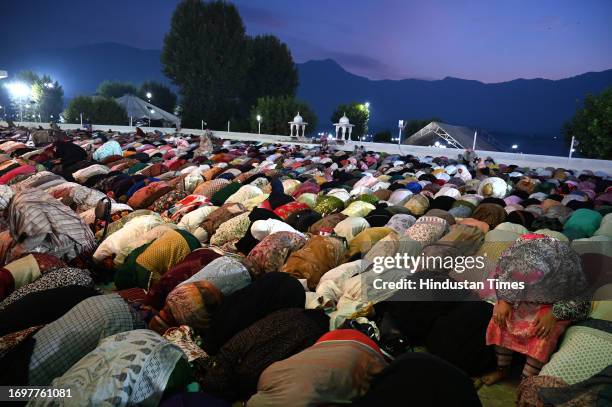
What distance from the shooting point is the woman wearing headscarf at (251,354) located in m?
2.14

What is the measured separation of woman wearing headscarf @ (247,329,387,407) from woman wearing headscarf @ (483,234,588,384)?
2.53ft

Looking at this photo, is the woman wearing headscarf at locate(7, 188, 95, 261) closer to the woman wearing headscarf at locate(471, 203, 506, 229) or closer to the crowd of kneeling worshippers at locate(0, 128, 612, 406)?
the crowd of kneeling worshippers at locate(0, 128, 612, 406)

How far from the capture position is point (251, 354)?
2176 mm

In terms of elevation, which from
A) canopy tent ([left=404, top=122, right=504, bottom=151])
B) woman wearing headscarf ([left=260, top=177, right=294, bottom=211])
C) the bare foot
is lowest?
the bare foot

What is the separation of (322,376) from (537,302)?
4.07ft

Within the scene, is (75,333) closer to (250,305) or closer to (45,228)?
(250,305)

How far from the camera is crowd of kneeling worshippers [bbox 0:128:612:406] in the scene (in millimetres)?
1812

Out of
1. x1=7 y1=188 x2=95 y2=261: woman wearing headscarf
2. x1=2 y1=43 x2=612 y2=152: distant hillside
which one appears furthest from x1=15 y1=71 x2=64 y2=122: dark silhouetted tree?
x1=2 y1=43 x2=612 y2=152: distant hillside

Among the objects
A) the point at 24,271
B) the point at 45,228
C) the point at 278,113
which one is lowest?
the point at 24,271

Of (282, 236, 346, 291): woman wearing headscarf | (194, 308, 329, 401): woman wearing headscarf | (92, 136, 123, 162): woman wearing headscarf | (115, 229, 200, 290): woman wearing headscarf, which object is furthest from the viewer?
(92, 136, 123, 162): woman wearing headscarf

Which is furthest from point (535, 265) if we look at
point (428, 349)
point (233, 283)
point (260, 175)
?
point (260, 175)

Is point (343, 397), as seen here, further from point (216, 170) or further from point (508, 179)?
point (508, 179)

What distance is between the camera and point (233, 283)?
3.01m
